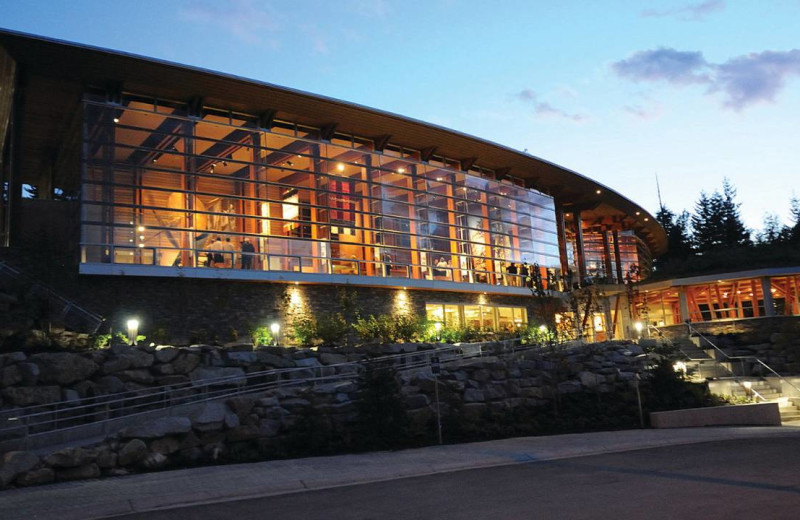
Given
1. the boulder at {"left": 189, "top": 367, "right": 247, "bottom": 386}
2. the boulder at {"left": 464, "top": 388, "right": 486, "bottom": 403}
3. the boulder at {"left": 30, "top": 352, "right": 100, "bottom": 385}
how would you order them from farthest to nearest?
the boulder at {"left": 464, "top": 388, "right": 486, "bottom": 403}, the boulder at {"left": 189, "top": 367, "right": 247, "bottom": 386}, the boulder at {"left": 30, "top": 352, "right": 100, "bottom": 385}

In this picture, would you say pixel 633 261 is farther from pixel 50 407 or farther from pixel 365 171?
pixel 50 407

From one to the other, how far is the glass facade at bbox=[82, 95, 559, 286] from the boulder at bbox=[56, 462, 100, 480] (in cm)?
1279

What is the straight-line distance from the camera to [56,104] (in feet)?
93.1

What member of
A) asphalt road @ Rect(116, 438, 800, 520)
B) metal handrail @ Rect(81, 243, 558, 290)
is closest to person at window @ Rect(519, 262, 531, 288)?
metal handrail @ Rect(81, 243, 558, 290)

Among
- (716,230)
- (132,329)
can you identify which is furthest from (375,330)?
(716,230)

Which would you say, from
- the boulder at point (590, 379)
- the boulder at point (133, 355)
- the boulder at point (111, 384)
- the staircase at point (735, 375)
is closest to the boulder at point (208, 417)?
the boulder at point (111, 384)

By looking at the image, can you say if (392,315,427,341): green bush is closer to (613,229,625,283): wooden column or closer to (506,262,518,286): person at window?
(506,262,518,286): person at window

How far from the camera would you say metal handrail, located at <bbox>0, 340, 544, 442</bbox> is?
16.1m

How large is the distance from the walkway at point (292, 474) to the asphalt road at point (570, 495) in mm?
678

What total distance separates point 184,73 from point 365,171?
1071cm

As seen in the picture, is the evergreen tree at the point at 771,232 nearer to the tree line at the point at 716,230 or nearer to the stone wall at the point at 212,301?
the tree line at the point at 716,230

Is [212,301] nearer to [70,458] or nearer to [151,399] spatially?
[151,399]

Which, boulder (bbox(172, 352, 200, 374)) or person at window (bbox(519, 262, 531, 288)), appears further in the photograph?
person at window (bbox(519, 262, 531, 288))

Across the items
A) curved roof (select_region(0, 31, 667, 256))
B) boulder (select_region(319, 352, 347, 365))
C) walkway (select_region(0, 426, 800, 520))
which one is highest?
curved roof (select_region(0, 31, 667, 256))
